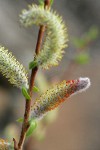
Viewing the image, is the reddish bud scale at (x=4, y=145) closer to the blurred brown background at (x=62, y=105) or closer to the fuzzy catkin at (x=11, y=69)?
the fuzzy catkin at (x=11, y=69)

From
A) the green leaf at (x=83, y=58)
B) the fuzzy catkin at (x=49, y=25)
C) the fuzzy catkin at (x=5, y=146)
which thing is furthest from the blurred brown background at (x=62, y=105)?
the fuzzy catkin at (x=49, y=25)

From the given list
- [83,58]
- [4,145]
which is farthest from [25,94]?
[83,58]

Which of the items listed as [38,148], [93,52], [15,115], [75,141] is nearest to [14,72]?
[15,115]

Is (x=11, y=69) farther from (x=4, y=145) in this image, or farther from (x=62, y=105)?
(x=62, y=105)

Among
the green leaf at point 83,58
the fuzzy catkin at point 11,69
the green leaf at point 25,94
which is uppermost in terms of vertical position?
the green leaf at point 83,58

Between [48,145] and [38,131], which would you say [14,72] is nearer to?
[38,131]

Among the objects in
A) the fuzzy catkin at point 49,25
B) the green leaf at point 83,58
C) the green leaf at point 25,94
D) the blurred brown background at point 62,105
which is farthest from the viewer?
the blurred brown background at point 62,105
